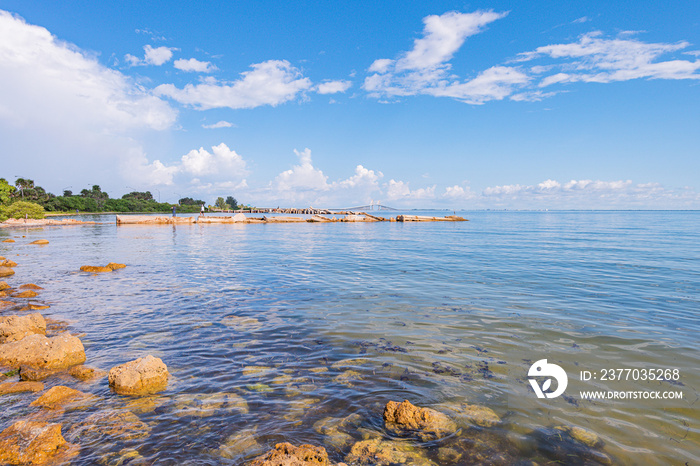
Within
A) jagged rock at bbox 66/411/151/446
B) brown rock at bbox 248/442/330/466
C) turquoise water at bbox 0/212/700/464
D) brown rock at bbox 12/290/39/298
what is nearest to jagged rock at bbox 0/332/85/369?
turquoise water at bbox 0/212/700/464

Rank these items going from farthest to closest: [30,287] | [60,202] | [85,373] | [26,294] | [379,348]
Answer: [60,202], [30,287], [26,294], [379,348], [85,373]

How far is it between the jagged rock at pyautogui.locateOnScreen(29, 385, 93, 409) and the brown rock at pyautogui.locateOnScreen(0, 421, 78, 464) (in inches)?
42.7

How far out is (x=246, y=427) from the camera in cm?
555

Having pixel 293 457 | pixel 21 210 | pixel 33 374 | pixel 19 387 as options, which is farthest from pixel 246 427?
pixel 21 210

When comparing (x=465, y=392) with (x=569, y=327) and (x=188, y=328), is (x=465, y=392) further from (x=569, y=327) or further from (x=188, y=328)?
(x=188, y=328)

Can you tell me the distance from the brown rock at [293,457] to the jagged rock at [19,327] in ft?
28.7

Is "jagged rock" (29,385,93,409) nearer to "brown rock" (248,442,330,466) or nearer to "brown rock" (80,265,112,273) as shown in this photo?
"brown rock" (248,442,330,466)

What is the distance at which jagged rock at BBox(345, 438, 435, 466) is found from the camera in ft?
15.5

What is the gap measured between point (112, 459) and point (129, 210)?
203m

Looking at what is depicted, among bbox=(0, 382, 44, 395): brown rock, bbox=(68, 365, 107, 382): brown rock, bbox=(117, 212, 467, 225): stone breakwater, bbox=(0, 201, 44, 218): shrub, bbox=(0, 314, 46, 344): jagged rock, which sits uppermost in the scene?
bbox=(0, 201, 44, 218): shrub

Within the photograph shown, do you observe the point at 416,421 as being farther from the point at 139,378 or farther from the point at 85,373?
the point at 85,373

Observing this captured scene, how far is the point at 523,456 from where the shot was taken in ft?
16.4

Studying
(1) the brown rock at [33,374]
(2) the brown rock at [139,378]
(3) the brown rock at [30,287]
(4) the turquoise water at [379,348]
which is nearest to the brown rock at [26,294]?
(4) the turquoise water at [379,348]
